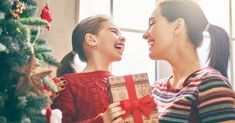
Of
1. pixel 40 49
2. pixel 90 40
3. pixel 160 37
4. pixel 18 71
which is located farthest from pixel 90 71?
pixel 18 71

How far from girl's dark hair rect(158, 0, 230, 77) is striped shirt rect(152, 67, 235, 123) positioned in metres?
0.09

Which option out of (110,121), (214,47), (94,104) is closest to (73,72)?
(94,104)

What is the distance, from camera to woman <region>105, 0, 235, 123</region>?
1.40 m

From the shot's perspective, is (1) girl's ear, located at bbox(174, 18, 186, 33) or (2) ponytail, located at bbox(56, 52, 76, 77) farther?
(2) ponytail, located at bbox(56, 52, 76, 77)

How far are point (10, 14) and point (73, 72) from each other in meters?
0.68

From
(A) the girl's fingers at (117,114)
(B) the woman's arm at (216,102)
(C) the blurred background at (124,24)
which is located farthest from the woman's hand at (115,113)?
(C) the blurred background at (124,24)

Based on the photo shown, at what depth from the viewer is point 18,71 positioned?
110cm

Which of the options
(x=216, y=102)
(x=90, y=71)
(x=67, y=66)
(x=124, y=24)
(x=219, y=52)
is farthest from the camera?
(x=124, y=24)

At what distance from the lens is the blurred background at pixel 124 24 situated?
2219 millimetres

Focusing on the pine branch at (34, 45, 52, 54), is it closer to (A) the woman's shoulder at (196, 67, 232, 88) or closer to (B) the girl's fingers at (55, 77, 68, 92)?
(B) the girl's fingers at (55, 77, 68, 92)

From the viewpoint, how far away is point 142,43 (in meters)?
2.68

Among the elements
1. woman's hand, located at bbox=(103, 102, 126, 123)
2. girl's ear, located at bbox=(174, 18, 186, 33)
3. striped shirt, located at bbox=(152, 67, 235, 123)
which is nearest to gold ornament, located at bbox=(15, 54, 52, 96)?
woman's hand, located at bbox=(103, 102, 126, 123)

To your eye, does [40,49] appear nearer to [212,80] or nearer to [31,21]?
[31,21]

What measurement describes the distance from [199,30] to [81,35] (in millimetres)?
535
